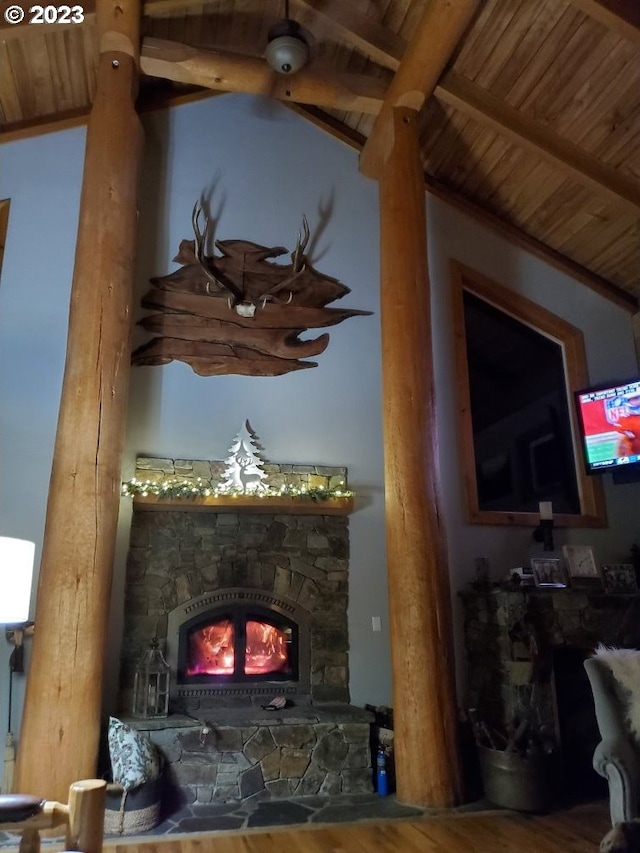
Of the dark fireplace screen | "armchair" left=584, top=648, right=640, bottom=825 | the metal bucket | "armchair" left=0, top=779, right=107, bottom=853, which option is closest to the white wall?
the dark fireplace screen

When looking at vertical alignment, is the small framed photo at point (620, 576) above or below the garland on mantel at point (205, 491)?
below

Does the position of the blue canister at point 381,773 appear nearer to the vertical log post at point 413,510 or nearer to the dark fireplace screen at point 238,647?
the vertical log post at point 413,510

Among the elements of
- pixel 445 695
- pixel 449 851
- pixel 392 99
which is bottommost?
pixel 449 851

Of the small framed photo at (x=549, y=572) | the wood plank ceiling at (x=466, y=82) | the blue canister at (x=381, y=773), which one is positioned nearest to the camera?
the blue canister at (x=381, y=773)

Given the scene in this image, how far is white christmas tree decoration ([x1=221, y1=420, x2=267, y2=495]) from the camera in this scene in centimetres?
454

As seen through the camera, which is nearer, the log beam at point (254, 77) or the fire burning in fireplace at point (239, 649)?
the fire burning in fireplace at point (239, 649)

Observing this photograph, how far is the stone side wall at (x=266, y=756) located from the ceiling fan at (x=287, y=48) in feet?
14.6

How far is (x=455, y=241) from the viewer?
567cm

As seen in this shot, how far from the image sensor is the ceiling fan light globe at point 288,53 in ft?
14.2

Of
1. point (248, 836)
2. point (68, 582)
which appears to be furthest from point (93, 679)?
point (248, 836)

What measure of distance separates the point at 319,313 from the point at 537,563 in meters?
2.59

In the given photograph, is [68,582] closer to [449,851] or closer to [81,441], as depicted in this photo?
[81,441]

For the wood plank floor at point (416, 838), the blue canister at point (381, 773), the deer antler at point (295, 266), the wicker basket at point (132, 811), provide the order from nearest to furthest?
the wood plank floor at point (416, 838) → the wicker basket at point (132, 811) → the blue canister at point (381, 773) → the deer antler at point (295, 266)

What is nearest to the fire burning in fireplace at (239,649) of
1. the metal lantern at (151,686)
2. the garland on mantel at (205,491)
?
the metal lantern at (151,686)
